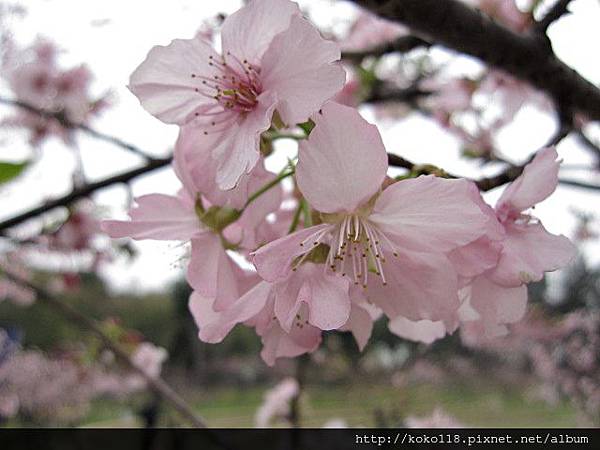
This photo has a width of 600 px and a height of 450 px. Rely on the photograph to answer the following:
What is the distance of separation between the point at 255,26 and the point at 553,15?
0.31 metres

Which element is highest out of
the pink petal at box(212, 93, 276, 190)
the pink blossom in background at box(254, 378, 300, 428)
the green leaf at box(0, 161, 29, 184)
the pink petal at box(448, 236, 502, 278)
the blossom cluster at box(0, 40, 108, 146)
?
the pink petal at box(212, 93, 276, 190)

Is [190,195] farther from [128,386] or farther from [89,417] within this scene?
[89,417]

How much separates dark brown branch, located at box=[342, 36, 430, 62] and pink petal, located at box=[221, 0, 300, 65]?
301 mm

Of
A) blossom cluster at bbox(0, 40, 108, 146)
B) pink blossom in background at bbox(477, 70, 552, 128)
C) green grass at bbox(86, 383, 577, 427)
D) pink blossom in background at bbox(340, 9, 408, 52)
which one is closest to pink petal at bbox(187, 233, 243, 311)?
Answer: pink blossom in background at bbox(477, 70, 552, 128)

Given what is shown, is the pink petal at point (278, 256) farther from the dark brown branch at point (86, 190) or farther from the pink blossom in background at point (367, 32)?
the pink blossom in background at point (367, 32)

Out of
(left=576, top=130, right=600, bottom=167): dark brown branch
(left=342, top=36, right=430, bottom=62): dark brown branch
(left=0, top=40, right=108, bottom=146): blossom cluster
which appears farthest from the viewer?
(left=0, top=40, right=108, bottom=146): blossom cluster

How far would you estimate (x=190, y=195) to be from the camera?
0.42m

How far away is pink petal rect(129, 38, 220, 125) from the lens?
39 cm

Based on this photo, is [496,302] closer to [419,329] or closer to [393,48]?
[419,329]

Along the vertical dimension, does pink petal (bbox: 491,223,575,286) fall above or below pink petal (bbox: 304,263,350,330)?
below

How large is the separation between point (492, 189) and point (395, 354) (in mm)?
2760

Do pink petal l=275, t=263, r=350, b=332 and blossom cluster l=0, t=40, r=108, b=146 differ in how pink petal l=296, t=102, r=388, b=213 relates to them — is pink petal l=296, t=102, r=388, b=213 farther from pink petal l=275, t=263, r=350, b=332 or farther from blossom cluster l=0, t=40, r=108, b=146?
blossom cluster l=0, t=40, r=108, b=146

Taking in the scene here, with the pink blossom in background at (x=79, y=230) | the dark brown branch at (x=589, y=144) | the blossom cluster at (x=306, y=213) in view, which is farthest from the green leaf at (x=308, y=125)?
the pink blossom in background at (x=79, y=230)

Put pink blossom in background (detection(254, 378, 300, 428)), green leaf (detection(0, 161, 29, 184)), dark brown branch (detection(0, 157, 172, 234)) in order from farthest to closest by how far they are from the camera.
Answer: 1. pink blossom in background (detection(254, 378, 300, 428))
2. dark brown branch (detection(0, 157, 172, 234))
3. green leaf (detection(0, 161, 29, 184))
